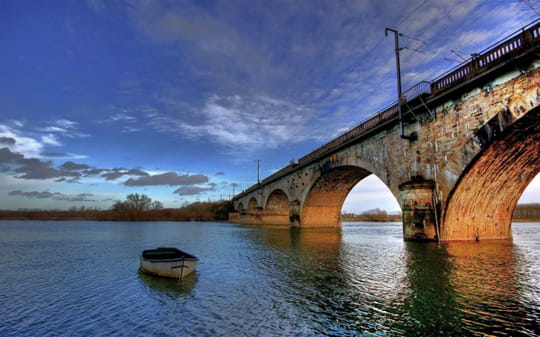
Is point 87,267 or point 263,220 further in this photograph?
point 263,220

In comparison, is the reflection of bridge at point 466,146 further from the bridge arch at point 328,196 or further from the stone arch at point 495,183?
the bridge arch at point 328,196

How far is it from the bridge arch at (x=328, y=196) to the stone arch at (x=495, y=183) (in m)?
11.9

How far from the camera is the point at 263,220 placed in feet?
200

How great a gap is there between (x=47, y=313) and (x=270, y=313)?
5.12 m

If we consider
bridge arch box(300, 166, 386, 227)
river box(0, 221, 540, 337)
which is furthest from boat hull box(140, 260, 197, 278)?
bridge arch box(300, 166, 386, 227)

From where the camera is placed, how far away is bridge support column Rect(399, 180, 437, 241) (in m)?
16.2

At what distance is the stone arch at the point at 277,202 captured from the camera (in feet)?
180

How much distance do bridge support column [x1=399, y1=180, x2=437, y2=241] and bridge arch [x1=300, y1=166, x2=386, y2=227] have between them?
37.6 ft

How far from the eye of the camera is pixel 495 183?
52.9 feet

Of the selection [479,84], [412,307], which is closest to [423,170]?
[479,84]

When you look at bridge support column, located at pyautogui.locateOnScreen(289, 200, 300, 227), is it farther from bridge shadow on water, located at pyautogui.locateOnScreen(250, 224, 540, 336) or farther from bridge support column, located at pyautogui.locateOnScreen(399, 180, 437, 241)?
bridge shadow on water, located at pyautogui.locateOnScreen(250, 224, 540, 336)

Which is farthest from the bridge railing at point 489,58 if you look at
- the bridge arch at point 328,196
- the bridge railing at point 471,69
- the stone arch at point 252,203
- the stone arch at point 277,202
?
the stone arch at point 252,203

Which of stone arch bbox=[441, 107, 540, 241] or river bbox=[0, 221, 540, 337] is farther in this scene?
stone arch bbox=[441, 107, 540, 241]

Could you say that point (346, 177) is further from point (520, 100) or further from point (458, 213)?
point (520, 100)
